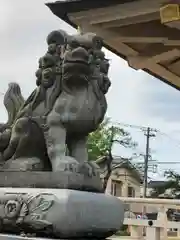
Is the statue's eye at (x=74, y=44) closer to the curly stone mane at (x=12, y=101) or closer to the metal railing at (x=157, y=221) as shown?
the curly stone mane at (x=12, y=101)

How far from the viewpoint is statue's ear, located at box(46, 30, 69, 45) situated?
2.46m

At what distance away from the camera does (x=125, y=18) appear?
17.9ft

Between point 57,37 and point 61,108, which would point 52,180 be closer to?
point 61,108

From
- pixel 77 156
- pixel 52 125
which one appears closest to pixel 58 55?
pixel 52 125

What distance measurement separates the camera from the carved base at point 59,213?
2.12m

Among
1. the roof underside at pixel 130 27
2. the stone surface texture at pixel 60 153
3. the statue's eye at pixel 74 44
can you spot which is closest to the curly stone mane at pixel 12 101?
the stone surface texture at pixel 60 153

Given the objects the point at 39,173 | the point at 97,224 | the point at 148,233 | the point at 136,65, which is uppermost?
the point at 136,65

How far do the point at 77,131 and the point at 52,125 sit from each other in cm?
13

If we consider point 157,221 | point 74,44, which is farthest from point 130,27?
point 74,44

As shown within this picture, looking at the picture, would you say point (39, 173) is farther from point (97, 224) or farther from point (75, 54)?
point (75, 54)

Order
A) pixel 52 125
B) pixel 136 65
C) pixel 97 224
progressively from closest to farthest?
1. pixel 97 224
2. pixel 52 125
3. pixel 136 65

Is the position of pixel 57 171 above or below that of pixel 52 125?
below

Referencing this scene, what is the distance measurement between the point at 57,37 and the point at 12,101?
458 mm

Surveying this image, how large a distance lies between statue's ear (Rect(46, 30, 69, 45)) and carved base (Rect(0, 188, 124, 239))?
734mm
